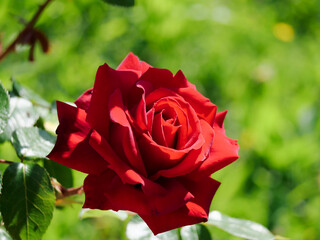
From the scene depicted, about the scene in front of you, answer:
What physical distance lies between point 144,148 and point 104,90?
0.20ft

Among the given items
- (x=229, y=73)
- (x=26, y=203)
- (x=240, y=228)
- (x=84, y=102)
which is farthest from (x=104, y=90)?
(x=229, y=73)

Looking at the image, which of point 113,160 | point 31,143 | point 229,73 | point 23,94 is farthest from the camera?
point 229,73

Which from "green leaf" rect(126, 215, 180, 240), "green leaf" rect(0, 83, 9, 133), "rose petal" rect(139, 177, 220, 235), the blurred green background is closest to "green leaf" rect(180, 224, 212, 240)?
"green leaf" rect(126, 215, 180, 240)

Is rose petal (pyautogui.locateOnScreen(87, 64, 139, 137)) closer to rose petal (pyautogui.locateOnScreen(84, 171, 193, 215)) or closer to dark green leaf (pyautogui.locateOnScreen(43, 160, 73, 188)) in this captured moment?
rose petal (pyautogui.locateOnScreen(84, 171, 193, 215))

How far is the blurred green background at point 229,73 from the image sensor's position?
4.30 ft

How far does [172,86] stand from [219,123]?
7 centimetres

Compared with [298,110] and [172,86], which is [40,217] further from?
[298,110]

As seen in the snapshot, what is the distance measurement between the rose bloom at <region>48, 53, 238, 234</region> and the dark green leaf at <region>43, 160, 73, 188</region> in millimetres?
167

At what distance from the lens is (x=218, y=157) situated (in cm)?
40

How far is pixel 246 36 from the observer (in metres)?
1.97

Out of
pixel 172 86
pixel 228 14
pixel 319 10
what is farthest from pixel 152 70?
pixel 319 10

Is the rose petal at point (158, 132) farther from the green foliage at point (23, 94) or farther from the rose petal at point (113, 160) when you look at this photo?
the green foliage at point (23, 94)

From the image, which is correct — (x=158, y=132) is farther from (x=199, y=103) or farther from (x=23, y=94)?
(x=23, y=94)

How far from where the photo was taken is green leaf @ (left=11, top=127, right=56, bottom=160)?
0.49m
